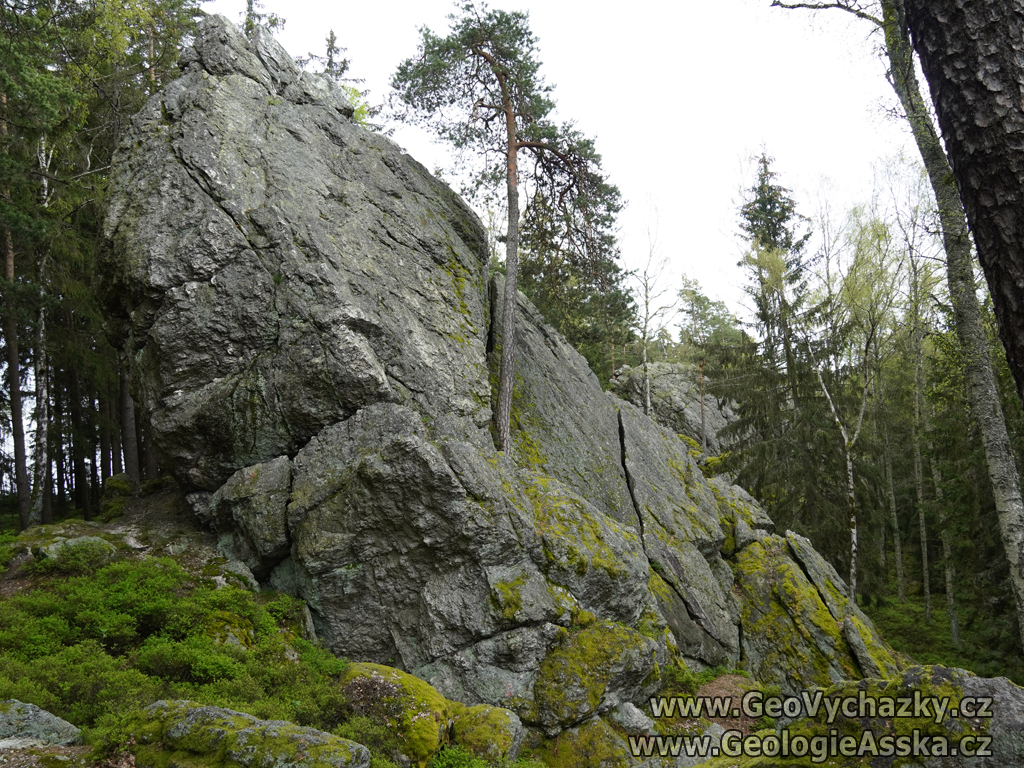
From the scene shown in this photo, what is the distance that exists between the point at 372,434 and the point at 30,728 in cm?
511

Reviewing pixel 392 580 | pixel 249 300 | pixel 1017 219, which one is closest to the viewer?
pixel 1017 219

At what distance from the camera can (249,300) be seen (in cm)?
969

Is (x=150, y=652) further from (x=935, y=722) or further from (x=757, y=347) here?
(x=757, y=347)

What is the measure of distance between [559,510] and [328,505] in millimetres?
3832

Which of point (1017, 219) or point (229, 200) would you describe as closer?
point (1017, 219)

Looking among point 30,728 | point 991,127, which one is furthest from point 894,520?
point 30,728

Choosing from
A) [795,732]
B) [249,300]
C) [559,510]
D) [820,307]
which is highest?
[820,307]

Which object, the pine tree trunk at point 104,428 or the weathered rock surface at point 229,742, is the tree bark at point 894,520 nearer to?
the weathered rock surface at point 229,742

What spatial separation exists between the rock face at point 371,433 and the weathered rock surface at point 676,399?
1562cm

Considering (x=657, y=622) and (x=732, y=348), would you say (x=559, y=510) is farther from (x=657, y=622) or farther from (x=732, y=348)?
(x=732, y=348)

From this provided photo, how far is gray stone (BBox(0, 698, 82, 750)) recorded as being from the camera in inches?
172

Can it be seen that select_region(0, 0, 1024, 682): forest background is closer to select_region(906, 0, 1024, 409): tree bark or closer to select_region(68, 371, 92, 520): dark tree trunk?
select_region(68, 371, 92, 520): dark tree trunk

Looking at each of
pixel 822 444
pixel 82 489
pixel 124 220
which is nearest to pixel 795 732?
pixel 124 220

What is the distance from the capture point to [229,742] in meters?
4.32
